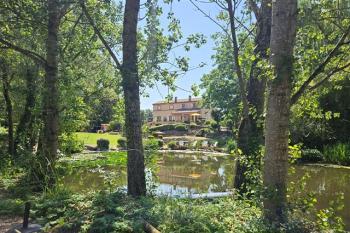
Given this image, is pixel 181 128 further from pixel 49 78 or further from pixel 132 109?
pixel 132 109

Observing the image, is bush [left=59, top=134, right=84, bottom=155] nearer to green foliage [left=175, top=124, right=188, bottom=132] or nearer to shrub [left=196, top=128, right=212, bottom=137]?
shrub [left=196, top=128, right=212, bottom=137]

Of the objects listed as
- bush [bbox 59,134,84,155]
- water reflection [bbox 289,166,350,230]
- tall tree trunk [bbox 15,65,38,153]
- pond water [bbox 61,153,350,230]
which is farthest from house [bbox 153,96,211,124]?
bush [bbox 59,134,84,155]

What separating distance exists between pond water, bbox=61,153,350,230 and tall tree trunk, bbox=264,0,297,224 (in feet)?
10.5

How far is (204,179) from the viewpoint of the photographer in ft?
49.6

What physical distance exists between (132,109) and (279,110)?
9.14 ft

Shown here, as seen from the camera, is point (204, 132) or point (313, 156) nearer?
point (313, 156)

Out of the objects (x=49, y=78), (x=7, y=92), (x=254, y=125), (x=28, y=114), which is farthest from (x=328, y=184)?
(x=7, y=92)

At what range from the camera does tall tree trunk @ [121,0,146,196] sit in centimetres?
661

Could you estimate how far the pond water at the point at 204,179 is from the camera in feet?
34.9

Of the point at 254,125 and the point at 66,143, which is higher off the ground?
the point at 254,125

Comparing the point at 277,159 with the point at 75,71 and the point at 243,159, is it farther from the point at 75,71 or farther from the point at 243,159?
the point at 75,71

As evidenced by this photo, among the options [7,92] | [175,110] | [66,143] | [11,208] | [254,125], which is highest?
[175,110]

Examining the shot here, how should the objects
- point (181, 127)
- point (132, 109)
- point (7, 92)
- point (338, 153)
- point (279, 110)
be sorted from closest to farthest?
1. point (279, 110)
2. point (132, 109)
3. point (7, 92)
4. point (338, 153)
5. point (181, 127)

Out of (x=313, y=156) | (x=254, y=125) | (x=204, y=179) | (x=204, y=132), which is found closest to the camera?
(x=254, y=125)
